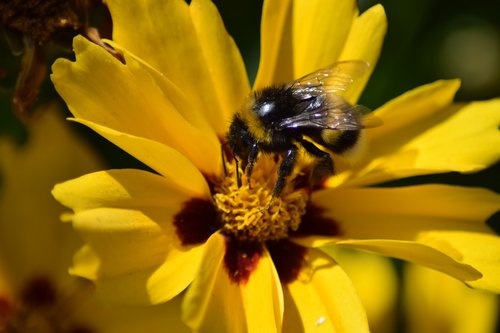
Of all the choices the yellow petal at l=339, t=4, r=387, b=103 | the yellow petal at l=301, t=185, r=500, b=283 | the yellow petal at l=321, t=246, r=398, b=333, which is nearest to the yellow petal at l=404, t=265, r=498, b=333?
the yellow petal at l=321, t=246, r=398, b=333

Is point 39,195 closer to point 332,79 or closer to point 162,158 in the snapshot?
point 162,158

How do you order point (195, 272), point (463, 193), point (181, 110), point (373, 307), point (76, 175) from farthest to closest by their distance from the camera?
1. point (373, 307)
2. point (76, 175)
3. point (463, 193)
4. point (181, 110)
5. point (195, 272)

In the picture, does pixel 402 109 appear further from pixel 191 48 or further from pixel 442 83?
pixel 191 48

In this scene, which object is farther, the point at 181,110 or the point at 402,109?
the point at 402,109

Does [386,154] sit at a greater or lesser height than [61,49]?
lesser

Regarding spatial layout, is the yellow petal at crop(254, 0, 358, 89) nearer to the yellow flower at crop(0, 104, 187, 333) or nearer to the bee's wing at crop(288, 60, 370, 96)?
the bee's wing at crop(288, 60, 370, 96)

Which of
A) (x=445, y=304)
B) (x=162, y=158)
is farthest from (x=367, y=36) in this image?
(x=445, y=304)

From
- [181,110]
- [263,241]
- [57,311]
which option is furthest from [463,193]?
[57,311]
